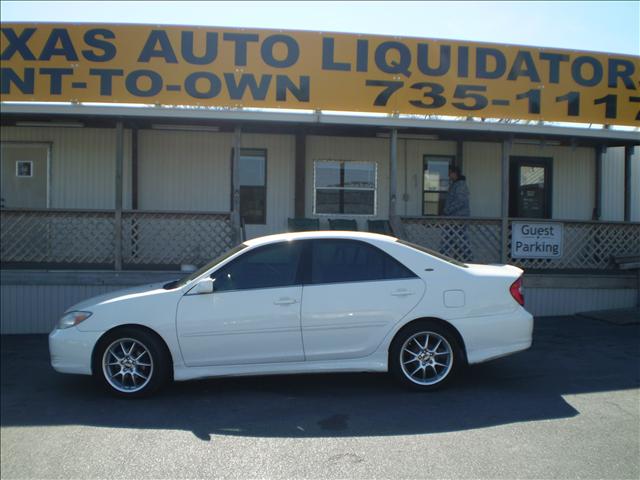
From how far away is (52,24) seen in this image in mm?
9961

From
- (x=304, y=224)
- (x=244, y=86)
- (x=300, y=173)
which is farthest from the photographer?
(x=300, y=173)

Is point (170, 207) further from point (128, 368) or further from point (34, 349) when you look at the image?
point (128, 368)

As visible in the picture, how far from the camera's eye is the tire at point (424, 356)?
571 cm

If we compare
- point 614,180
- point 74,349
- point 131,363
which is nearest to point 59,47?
point 74,349

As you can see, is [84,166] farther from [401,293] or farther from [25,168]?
[401,293]

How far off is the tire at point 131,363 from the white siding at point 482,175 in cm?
910

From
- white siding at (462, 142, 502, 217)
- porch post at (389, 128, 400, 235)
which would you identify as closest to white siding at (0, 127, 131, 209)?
porch post at (389, 128, 400, 235)

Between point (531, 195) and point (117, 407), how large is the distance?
10787 mm

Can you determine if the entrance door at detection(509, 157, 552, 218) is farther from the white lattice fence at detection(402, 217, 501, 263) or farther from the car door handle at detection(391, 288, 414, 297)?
the car door handle at detection(391, 288, 414, 297)

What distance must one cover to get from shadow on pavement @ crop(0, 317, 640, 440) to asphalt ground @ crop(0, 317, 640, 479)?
0.06ft

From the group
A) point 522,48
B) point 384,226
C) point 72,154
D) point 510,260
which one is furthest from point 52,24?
point 510,260

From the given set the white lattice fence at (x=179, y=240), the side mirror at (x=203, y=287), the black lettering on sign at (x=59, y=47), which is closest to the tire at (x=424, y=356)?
the side mirror at (x=203, y=287)

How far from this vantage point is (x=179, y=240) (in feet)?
33.5

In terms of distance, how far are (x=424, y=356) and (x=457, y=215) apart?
5.50 m
